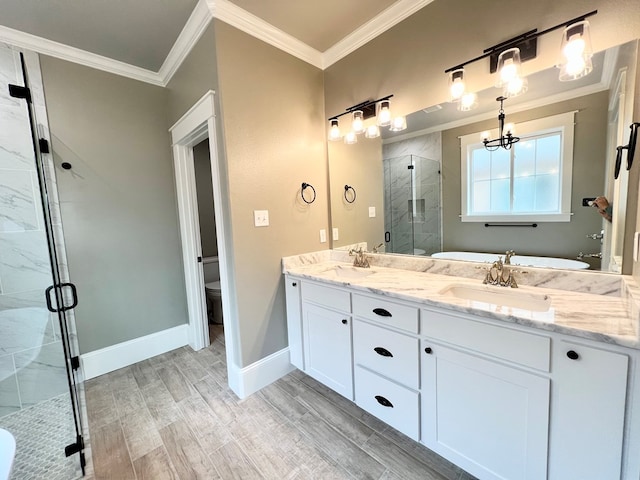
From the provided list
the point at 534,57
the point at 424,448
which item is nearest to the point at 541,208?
the point at 534,57

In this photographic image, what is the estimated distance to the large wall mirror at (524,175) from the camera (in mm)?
1199

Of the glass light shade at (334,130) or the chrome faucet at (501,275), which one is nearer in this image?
the chrome faucet at (501,275)

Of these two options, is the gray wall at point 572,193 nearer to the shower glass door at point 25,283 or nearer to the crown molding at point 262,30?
the crown molding at point 262,30

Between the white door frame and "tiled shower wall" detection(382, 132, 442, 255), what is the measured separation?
4.12 ft

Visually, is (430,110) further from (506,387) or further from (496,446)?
(496,446)

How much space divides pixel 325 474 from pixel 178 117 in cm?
282

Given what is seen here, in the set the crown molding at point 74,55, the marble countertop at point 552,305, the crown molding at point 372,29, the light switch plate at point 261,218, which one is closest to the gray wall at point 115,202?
the crown molding at point 74,55

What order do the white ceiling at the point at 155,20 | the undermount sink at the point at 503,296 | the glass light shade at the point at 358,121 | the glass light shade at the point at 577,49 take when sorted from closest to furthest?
the glass light shade at the point at 577,49 → the undermount sink at the point at 503,296 → the white ceiling at the point at 155,20 → the glass light shade at the point at 358,121

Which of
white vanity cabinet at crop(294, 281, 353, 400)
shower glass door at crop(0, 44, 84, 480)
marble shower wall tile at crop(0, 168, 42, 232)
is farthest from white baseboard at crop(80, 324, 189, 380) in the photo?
white vanity cabinet at crop(294, 281, 353, 400)

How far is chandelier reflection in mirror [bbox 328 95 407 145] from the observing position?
1866 millimetres

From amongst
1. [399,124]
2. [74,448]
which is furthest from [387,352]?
[74,448]

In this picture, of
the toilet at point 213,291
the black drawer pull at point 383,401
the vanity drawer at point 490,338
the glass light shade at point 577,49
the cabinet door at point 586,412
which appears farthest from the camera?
the toilet at point 213,291

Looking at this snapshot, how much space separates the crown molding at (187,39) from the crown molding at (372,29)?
0.97 m

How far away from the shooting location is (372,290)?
1.49 meters
